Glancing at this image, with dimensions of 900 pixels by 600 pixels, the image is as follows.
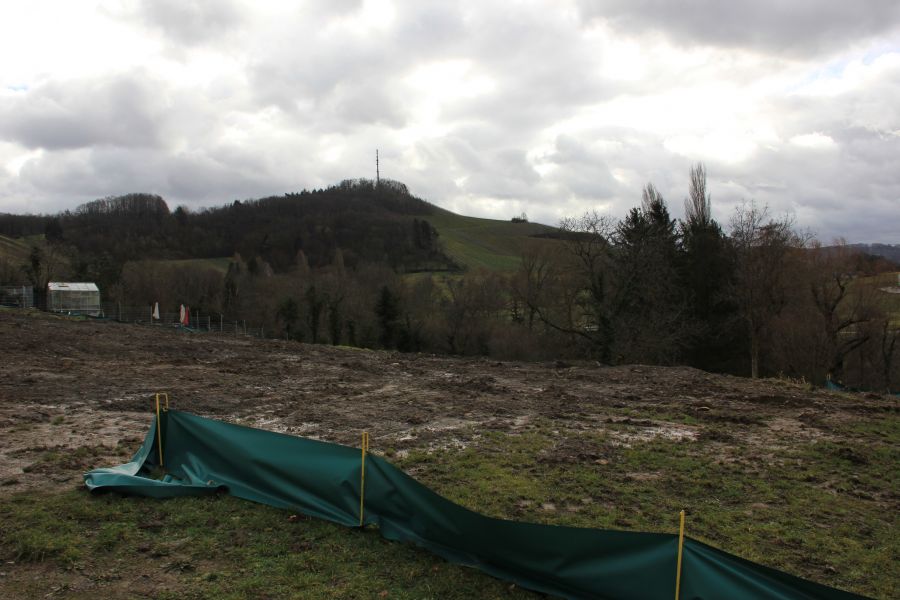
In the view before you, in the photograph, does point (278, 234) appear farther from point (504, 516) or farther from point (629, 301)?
point (504, 516)

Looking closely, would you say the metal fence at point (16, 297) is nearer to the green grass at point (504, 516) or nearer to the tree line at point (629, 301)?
the tree line at point (629, 301)

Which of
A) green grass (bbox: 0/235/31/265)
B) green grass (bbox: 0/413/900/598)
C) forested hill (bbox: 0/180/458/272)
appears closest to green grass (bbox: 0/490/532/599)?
green grass (bbox: 0/413/900/598)

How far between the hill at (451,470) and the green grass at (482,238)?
7343cm

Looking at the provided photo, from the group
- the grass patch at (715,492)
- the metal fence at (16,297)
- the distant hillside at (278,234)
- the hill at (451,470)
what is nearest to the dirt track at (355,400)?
the hill at (451,470)

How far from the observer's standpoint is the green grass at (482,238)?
98.0m

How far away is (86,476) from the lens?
727 centimetres

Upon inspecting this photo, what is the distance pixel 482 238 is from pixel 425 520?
378 feet

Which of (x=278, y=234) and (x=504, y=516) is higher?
(x=278, y=234)

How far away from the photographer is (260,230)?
103 meters

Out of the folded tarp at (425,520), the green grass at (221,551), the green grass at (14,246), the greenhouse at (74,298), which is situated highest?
the green grass at (14,246)

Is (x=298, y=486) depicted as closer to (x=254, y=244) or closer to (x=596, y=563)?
(x=596, y=563)

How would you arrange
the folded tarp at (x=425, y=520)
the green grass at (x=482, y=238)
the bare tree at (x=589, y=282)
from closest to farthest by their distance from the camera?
the folded tarp at (x=425, y=520) < the bare tree at (x=589, y=282) < the green grass at (x=482, y=238)

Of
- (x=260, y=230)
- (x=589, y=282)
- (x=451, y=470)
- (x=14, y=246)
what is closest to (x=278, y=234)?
(x=260, y=230)

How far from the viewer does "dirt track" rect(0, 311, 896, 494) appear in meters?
9.97
